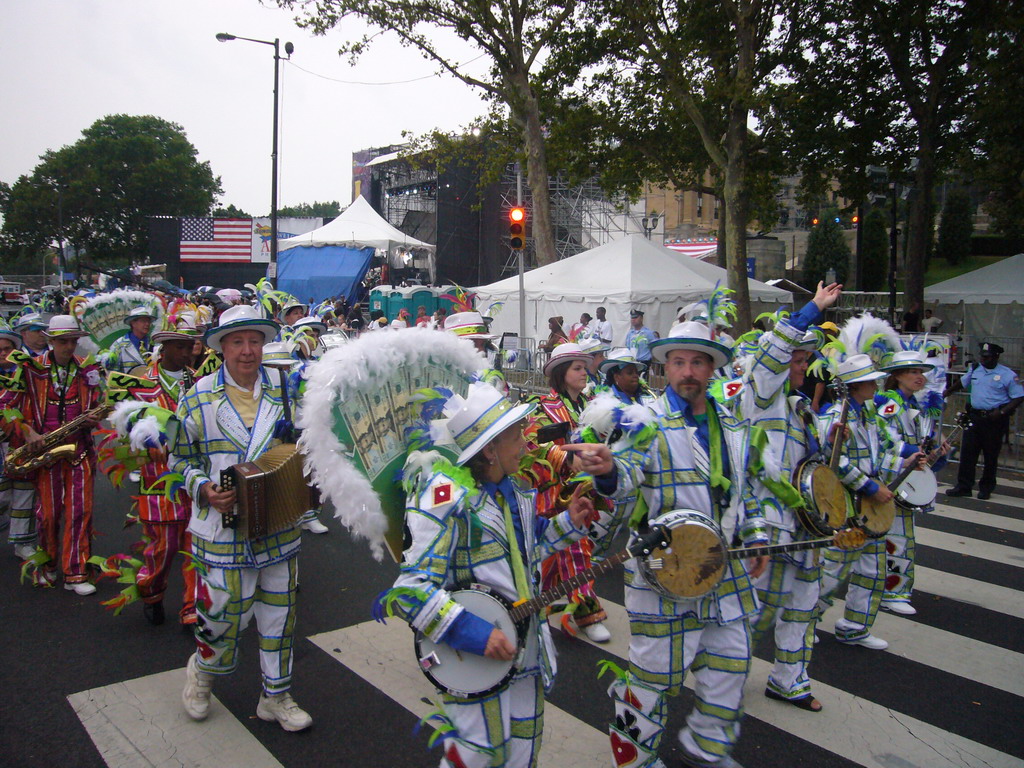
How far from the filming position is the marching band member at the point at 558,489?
17.3 ft

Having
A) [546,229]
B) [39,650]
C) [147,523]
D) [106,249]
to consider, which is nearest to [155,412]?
[147,523]

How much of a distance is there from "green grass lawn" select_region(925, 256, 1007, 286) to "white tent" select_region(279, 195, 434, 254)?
2454 centimetres

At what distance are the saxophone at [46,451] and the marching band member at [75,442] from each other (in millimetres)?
64

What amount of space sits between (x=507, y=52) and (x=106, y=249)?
54.1 metres

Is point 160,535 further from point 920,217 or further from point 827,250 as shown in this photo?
point 827,250

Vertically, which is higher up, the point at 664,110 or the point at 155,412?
the point at 664,110

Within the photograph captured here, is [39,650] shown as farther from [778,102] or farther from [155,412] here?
[778,102]

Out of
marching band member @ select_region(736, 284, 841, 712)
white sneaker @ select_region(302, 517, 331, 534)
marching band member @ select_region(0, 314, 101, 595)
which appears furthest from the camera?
white sneaker @ select_region(302, 517, 331, 534)

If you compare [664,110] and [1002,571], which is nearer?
[1002,571]

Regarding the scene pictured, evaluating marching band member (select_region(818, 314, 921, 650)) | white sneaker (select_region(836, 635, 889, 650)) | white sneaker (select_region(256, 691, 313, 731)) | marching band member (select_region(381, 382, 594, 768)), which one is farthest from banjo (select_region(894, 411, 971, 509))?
white sneaker (select_region(256, 691, 313, 731))

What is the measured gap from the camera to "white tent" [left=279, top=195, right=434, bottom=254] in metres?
33.3

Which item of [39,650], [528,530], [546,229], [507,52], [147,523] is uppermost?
[507,52]

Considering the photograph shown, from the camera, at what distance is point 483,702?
9.10 ft

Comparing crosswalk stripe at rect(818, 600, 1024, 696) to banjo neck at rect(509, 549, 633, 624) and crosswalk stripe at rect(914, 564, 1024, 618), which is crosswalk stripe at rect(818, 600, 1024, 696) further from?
banjo neck at rect(509, 549, 633, 624)
